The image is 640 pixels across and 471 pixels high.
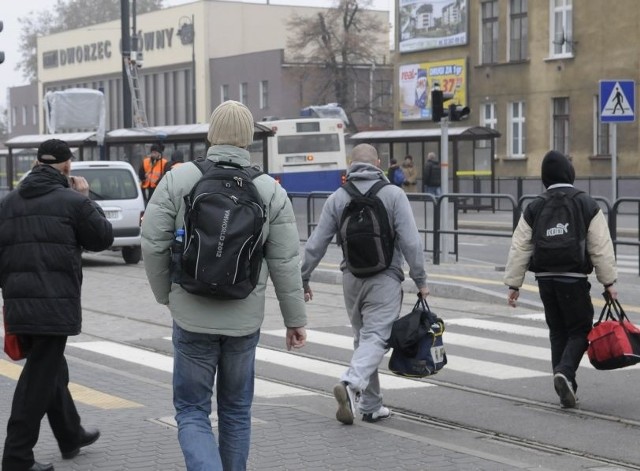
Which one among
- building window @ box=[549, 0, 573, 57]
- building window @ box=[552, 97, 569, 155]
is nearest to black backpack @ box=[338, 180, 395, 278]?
building window @ box=[549, 0, 573, 57]

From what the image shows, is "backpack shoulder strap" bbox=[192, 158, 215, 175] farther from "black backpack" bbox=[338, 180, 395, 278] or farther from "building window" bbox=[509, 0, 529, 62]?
"building window" bbox=[509, 0, 529, 62]

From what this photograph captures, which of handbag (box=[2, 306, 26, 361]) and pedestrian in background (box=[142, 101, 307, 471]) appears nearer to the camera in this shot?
pedestrian in background (box=[142, 101, 307, 471])

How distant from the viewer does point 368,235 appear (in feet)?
26.0

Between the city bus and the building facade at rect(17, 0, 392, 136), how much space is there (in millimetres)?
30576

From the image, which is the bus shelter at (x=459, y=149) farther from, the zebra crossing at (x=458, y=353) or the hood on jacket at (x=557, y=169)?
the hood on jacket at (x=557, y=169)

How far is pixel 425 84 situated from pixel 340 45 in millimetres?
12813

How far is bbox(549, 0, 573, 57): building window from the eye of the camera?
44406 millimetres

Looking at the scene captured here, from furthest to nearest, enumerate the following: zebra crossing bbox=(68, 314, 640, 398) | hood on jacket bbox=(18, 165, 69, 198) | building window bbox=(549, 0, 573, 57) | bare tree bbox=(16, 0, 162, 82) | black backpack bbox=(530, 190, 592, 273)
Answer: bare tree bbox=(16, 0, 162, 82)
building window bbox=(549, 0, 573, 57)
zebra crossing bbox=(68, 314, 640, 398)
black backpack bbox=(530, 190, 592, 273)
hood on jacket bbox=(18, 165, 69, 198)

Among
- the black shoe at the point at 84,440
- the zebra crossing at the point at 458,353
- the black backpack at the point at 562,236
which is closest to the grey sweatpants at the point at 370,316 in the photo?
the black backpack at the point at 562,236

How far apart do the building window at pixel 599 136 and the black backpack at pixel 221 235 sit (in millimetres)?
38835

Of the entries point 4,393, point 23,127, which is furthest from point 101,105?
point 23,127

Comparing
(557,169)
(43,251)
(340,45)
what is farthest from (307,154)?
(43,251)

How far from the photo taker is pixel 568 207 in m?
8.55

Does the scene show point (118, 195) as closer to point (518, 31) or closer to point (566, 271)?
point (566, 271)
